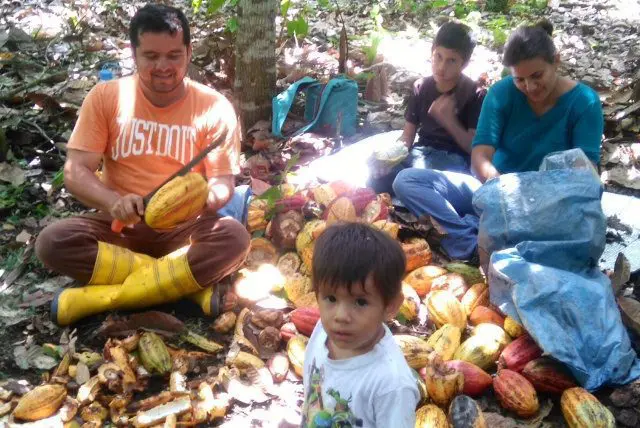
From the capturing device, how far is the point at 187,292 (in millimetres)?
3025

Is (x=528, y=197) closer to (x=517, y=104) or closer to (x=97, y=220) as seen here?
(x=517, y=104)

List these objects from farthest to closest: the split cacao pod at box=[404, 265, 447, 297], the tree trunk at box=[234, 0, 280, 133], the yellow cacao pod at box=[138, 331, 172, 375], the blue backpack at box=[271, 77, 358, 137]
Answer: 1. the blue backpack at box=[271, 77, 358, 137]
2. the tree trunk at box=[234, 0, 280, 133]
3. the split cacao pod at box=[404, 265, 447, 297]
4. the yellow cacao pod at box=[138, 331, 172, 375]

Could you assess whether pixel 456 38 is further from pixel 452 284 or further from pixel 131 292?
pixel 131 292

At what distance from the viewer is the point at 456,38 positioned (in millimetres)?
3643

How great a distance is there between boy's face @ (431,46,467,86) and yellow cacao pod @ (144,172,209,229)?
1749mm

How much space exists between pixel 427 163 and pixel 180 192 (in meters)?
1.92

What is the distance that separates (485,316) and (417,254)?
541 mm

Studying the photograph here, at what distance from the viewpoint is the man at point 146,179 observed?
2.92 meters

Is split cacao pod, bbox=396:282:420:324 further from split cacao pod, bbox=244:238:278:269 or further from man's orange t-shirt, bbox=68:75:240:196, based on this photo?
man's orange t-shirt, bbox=68:75:240:196

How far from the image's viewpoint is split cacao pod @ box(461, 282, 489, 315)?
301 cm

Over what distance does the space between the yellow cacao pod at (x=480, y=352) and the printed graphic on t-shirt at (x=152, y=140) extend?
1624 mm

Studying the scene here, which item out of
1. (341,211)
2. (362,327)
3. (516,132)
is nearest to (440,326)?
(341,211)

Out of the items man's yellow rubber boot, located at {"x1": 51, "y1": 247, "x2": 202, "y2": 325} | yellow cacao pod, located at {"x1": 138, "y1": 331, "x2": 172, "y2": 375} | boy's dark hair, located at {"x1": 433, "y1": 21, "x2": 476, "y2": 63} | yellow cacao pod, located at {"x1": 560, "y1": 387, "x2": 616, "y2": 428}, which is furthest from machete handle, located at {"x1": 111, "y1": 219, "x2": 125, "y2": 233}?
boy's dark hair, located at {"x1": 433, "y1": 21, "x2": 476, "y2": 63}

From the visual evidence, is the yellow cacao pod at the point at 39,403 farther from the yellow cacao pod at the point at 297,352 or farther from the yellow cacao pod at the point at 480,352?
the yellow cacao pod at the point at 480,352
